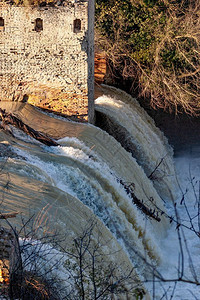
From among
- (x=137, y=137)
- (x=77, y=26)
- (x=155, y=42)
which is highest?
(x=155, y=42)

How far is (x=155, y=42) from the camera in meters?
13.0

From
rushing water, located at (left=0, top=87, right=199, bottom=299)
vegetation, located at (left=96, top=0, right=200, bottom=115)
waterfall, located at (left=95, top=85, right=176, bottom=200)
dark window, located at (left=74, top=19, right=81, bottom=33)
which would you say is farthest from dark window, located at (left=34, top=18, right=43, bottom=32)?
vegetation, located at (left=96, top=0, right=200, bottom=115)

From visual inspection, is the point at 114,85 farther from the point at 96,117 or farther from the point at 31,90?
the point at 31,90

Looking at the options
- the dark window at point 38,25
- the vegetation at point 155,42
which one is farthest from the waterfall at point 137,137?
the dark window at point 38,25

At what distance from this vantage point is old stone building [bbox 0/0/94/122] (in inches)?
358

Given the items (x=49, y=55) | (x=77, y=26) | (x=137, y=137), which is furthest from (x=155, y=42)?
(x=49, y=55)

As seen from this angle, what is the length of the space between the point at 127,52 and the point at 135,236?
23.6ft

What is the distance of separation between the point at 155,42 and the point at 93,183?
6.96m

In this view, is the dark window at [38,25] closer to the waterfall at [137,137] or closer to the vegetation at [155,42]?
the waterfall at [137,137]

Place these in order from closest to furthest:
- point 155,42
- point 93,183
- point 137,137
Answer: point 93,183 < point 137,137 < point 155,42

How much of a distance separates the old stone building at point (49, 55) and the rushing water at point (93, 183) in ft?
1.22

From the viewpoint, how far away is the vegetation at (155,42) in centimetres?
1292

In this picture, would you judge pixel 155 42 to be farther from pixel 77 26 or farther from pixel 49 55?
pixel 49 55

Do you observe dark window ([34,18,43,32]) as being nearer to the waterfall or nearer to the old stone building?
the old stone building
